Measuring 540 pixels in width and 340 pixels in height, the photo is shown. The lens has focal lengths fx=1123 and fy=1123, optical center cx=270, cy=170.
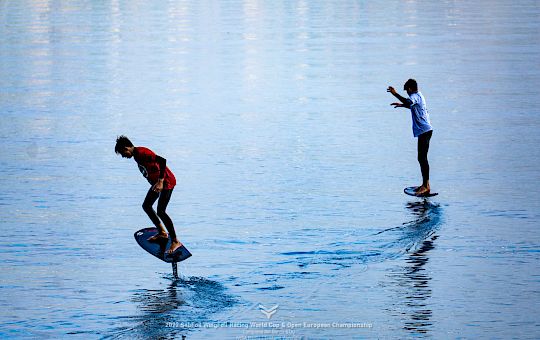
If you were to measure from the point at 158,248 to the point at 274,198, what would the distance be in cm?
454

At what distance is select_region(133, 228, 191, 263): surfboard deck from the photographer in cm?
1276

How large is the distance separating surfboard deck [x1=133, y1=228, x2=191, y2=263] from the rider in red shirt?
5 cm

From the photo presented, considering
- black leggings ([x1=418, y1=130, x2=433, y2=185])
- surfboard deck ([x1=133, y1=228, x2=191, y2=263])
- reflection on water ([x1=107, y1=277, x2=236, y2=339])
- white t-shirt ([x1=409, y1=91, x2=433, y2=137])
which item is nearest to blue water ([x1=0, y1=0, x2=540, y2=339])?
reflection on water ([x1=107, y1=277, x2=236, y2=339])

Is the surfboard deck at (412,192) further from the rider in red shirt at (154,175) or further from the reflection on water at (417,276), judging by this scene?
the rider in red shirt at (154,175)

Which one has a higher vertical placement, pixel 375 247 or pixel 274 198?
pixel 274 198

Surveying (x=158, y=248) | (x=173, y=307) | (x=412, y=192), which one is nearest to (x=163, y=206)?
(x=158, y=248)

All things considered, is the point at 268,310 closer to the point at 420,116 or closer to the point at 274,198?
the point at 274,198

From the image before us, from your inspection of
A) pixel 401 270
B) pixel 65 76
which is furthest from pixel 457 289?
pixel 65 76

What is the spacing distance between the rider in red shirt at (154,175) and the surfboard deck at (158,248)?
5 cm

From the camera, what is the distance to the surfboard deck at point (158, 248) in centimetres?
1276

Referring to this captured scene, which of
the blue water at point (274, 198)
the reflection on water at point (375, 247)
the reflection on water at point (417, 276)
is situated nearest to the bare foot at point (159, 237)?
the blue water at point (274, 198)

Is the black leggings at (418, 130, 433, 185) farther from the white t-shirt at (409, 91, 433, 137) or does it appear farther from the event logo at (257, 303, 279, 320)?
the event logo at (257, 303, 279, 320)

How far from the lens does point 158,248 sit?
13.1 meters

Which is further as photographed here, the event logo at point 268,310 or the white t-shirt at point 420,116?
the white t-shirt at point 420,116
